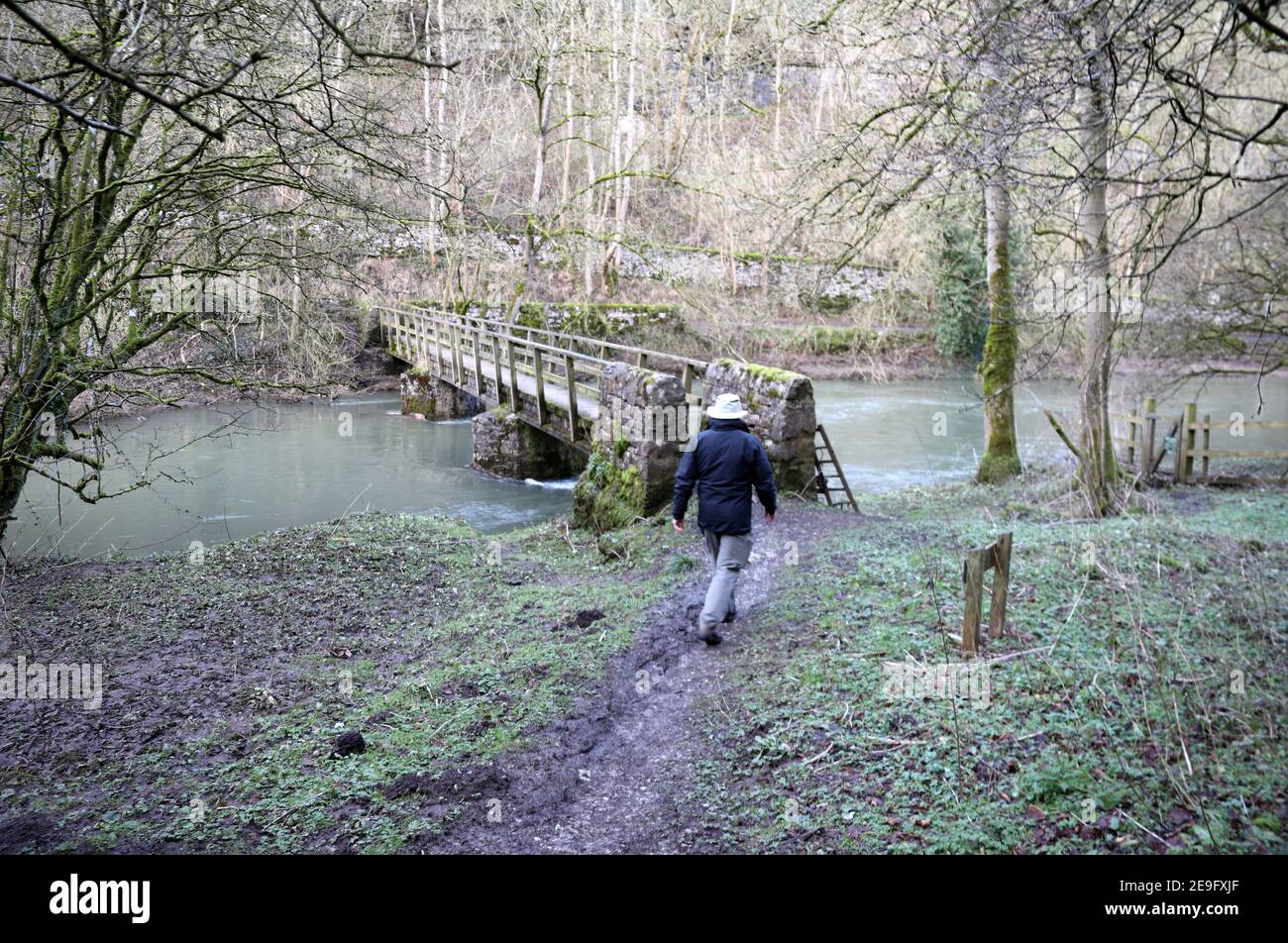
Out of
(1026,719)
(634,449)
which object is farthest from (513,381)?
(1026,719)

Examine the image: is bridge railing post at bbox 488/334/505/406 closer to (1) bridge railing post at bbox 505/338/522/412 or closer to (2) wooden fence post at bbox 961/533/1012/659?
(1) bridge railing post at bbox 505/338/522/412

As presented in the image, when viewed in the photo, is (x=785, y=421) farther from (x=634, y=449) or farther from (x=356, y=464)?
(x=356, y=464)

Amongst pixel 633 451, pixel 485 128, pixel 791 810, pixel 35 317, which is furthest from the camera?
pixel 485 128

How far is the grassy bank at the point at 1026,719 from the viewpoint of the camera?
3410 millimetres

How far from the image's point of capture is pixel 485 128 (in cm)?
2380

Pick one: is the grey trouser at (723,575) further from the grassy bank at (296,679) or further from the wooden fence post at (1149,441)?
the wooden fence post at (1149,441)

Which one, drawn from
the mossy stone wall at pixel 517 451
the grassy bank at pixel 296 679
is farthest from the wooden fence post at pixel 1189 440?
the mossy stone wall at pixel 517 451

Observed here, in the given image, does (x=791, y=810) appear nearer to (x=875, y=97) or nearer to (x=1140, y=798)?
(x=1140, y=798)

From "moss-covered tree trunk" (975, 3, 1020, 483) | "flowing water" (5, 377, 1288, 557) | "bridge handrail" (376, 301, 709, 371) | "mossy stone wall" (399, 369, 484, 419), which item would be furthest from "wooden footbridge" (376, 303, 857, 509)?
"moss-covered tree trunk" (975, 3, 1020, 483)

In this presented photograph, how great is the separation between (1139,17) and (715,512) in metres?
3.76

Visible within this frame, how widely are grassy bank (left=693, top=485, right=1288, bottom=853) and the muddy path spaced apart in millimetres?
191
